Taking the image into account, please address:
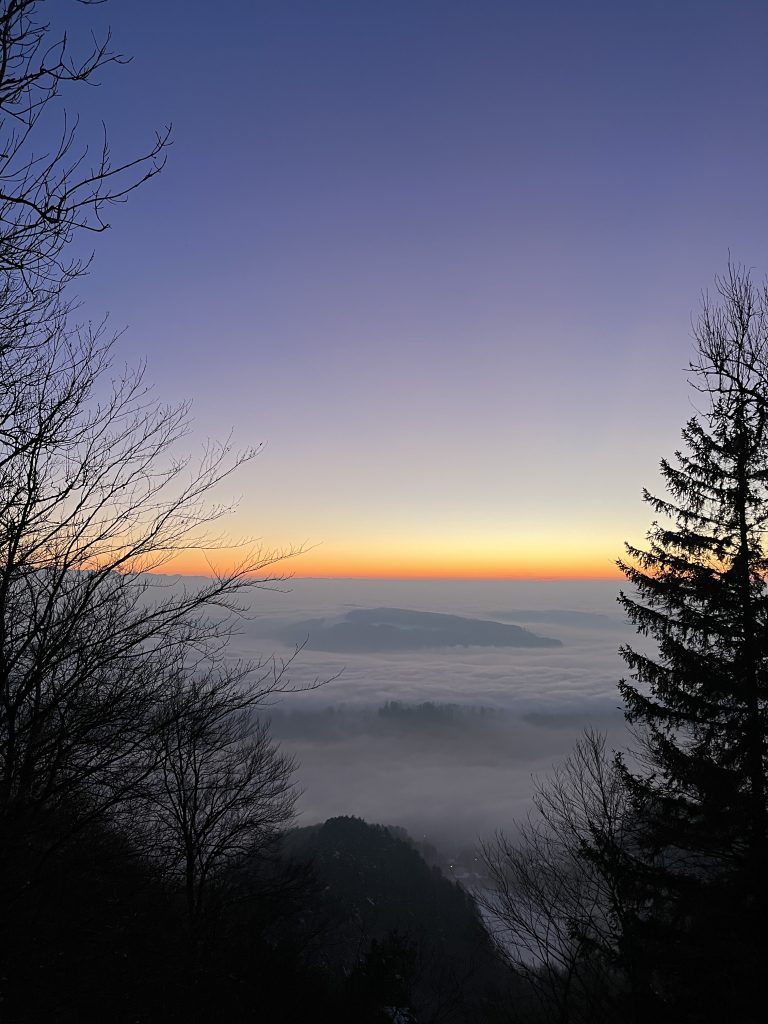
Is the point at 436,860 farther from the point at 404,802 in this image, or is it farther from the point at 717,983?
the point at 717,983

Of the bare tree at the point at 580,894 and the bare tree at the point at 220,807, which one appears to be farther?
the bare tree at the point at 220,807

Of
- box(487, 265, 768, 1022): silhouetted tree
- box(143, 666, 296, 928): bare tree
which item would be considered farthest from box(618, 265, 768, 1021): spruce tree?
box(143, 666, 296, 928): bare tree

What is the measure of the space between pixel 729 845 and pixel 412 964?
50.0 ft

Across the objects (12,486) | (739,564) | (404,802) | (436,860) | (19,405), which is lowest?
(404,802)

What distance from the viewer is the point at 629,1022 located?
7547 mm

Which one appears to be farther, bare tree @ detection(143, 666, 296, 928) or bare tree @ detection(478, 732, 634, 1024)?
bare tree @ detection(143, 666, 296, 928)

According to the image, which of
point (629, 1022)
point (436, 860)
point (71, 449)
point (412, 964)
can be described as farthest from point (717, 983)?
point (436, 860)

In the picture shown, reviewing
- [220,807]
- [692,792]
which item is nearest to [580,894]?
[692,792]

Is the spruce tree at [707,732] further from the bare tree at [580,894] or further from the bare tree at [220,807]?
the bare tree at [220,807]

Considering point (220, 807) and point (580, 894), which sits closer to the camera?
point (580, 894)

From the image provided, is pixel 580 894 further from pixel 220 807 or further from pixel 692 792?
pixel 220 807

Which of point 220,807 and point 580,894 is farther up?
point 220,807

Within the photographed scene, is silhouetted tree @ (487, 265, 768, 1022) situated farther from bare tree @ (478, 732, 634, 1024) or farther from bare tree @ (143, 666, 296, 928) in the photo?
bare tree @ (143, 666, 296, 928)

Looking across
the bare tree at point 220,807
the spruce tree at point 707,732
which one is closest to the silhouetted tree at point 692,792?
the spruce tree at point 707,732
